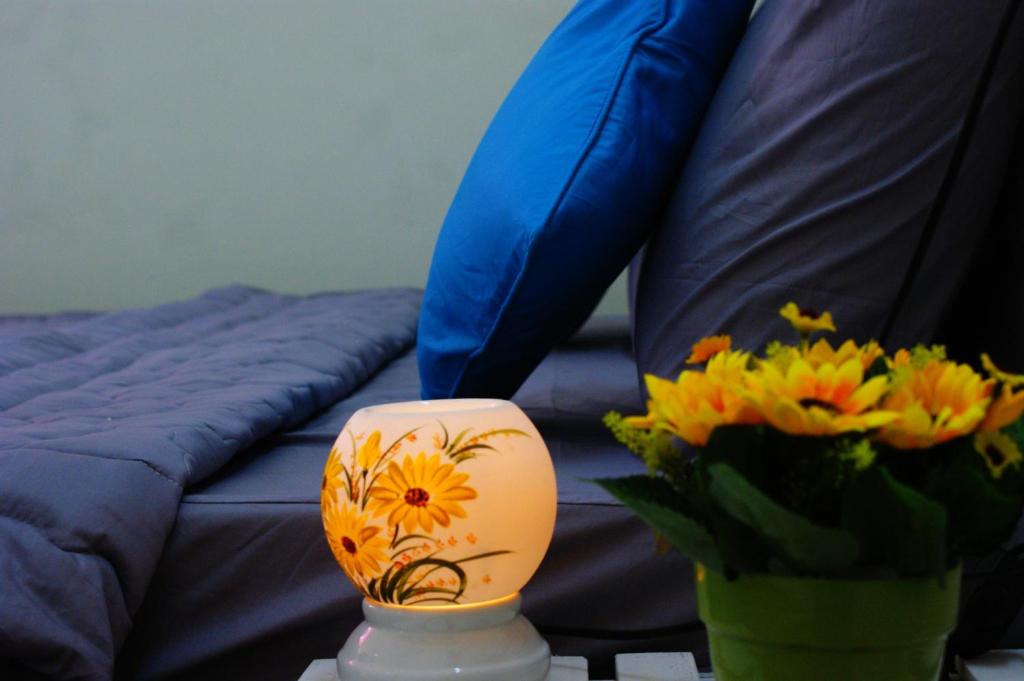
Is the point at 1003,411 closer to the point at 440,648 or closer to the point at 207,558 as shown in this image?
the point at 440,648

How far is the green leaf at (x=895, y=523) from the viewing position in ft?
1.53

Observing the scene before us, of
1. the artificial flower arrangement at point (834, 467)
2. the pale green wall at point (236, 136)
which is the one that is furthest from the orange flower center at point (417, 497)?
the pale green wall at point (236, 136)

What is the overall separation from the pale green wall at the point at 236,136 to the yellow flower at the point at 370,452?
2.15 m

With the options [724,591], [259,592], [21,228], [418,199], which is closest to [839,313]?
[724,591]

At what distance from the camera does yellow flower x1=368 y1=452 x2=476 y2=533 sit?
2.06ft

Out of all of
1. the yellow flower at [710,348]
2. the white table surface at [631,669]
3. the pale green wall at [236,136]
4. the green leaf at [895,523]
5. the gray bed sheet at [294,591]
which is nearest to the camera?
the green leaf at [895,523]

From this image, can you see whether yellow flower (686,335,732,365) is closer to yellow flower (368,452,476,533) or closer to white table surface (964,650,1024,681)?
yellow flower (368,452,476,533)

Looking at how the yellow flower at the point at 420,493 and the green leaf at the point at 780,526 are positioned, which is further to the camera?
the yellow flower at the point at 420,493

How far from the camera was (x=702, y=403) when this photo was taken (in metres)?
0.50

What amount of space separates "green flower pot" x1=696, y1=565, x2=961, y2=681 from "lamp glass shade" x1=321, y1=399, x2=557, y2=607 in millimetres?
156

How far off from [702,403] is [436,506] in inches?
7.4

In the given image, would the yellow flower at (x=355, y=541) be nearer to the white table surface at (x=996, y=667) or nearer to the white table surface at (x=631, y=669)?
the white table surface at (x=631, y=669)

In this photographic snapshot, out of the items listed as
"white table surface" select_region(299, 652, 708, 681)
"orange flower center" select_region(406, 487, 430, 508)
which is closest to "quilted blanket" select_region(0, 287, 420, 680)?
"white table surface" select_region(299, 652, 708, 681)

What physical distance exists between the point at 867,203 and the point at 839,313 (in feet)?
0.27
